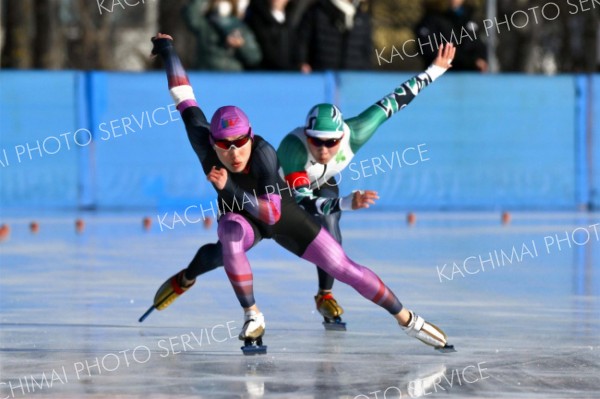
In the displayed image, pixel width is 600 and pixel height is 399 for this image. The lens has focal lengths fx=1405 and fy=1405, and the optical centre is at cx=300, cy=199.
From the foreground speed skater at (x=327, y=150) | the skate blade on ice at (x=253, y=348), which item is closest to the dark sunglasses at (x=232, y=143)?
the foreground speed skater at (x=327, y=150)

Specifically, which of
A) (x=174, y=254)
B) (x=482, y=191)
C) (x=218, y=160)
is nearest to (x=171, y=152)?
(x=482, y=191)

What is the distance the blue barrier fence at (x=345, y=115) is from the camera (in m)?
16.3

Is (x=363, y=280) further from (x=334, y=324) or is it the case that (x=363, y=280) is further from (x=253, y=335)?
(x=334, y=324)

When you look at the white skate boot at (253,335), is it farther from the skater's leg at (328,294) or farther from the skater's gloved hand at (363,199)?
the skater's leg at (328,294)

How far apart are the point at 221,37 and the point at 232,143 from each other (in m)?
9.53

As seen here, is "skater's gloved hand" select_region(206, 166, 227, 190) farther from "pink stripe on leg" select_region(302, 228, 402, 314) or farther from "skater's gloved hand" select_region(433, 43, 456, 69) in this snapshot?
"skater's gloved hand" select_region(433, 43, 456, 69)

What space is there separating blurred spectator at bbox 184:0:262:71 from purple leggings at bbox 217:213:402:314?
29.7 ft

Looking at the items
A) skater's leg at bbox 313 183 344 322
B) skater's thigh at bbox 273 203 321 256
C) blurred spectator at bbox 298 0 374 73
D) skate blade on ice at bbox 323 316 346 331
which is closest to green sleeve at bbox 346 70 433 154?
skater's leg at bbox 313 183 344 322

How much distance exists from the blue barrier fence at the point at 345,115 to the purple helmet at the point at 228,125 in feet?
30.5

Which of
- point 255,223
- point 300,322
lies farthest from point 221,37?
point 255,223

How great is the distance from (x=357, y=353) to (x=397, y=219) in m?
8.76

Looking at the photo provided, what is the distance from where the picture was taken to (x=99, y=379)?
6230mm

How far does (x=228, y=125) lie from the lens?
6828mm

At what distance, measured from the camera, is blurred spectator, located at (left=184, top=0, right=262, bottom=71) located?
15.9 metres
